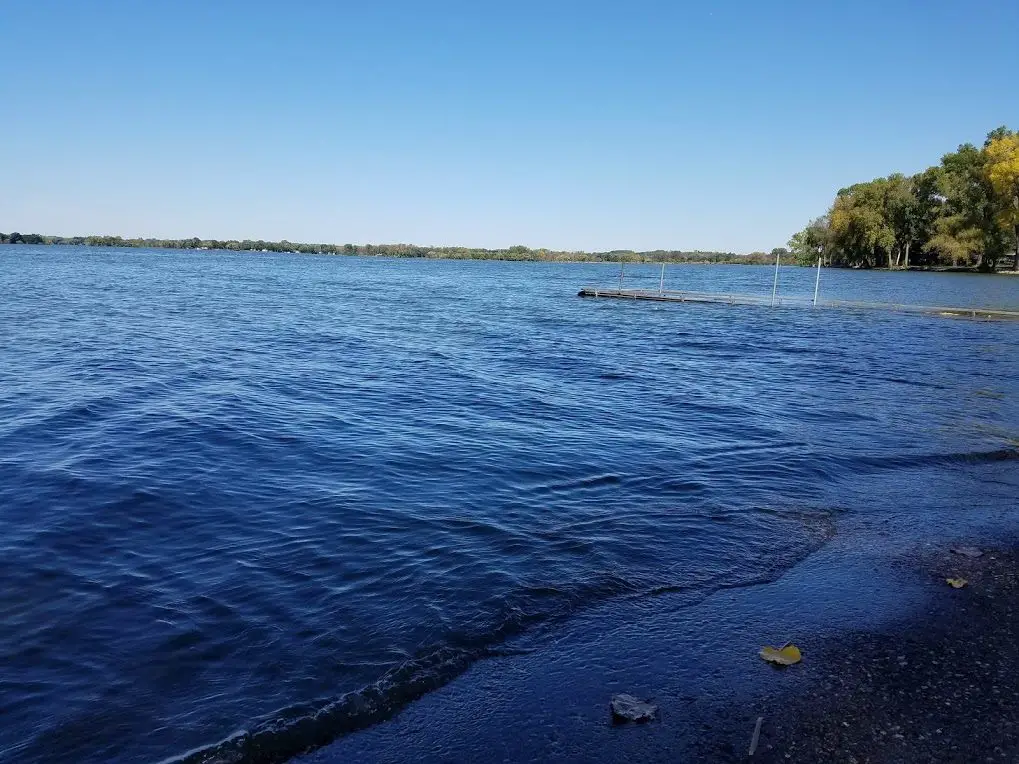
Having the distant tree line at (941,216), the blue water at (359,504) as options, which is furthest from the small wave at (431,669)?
the distant tree line at (941,216)

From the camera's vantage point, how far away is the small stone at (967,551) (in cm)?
784

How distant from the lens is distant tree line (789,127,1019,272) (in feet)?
320

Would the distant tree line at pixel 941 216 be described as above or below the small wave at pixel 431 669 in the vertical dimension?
above

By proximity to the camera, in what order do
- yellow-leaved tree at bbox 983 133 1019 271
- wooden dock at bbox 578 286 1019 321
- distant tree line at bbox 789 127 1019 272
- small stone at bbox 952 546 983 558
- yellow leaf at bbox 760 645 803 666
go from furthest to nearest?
distant tree line at bbox 789 127 1019 272, yellow-leaved tree at bbox 983 133 1019 271, wooden dock at bbox 578 286 1019 321, small stone at bbox 952 546 983 558, yellow leaf at bbox 760 645 803 666

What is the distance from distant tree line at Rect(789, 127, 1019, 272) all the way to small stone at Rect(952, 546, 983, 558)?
97.0 meters

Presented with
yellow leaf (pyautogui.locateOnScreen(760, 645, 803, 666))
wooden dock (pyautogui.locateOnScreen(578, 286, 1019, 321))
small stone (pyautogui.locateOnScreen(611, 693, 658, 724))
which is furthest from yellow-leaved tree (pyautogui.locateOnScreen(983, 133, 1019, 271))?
small stone (pyautogui.locateOnScreen(611, 693, 658, 724))

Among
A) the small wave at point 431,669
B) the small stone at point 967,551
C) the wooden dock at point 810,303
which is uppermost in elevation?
the small stone at point 967,551

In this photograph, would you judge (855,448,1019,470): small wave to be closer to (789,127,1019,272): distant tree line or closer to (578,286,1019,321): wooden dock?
(578,286,1019,321): wooden dock

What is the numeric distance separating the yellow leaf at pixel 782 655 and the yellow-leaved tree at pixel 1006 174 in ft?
350

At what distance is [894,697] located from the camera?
5.23 m

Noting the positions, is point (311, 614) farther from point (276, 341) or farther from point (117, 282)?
point (117, 282)

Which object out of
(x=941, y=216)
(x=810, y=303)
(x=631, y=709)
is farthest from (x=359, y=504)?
(x=941, y=216)

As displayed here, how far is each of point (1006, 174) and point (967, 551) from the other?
343 feet

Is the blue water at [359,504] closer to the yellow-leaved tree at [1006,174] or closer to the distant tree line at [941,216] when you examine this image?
the yellow-leaved tree at [1006,174]
